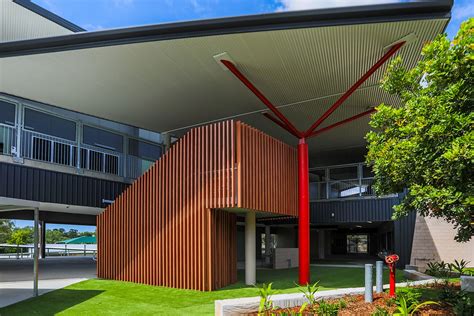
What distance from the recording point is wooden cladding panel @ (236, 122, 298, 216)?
12.2 meters

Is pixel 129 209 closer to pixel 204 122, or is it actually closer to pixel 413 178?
pixel 204 122

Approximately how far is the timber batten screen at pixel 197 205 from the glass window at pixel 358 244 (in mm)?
20381

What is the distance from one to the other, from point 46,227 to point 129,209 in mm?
17549

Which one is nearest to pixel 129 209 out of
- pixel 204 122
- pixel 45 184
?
pixel 45 184

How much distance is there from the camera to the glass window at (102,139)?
19580mm

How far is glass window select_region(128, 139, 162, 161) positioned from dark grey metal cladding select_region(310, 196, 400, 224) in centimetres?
886

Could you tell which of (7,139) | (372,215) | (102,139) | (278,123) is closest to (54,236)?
(102,139)

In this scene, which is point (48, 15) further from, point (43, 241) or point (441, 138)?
point (441, 138)

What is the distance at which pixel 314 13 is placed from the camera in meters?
10.8

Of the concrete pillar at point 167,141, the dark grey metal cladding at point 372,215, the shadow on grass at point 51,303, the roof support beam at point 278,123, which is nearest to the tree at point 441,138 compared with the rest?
the roof support beam at point 278,123

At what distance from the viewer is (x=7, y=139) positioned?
51.7 ft

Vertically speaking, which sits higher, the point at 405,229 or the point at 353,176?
the point at 353,176

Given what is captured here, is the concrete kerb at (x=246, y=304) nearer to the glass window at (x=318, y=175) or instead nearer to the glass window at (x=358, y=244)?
the glass window at (x=318, y=175)

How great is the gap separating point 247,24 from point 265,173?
4440mm
